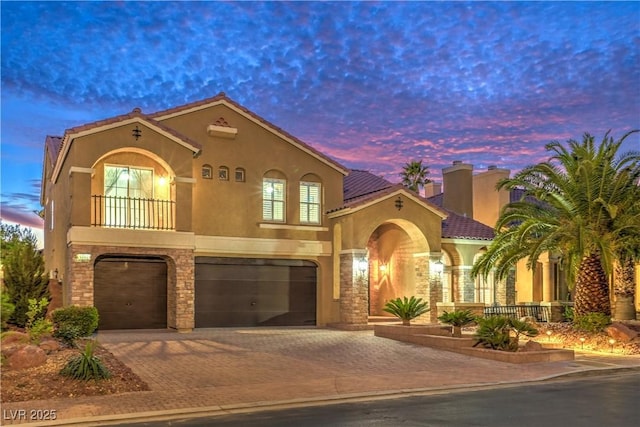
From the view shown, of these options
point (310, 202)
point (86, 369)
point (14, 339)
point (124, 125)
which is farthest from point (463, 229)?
point (86, 369)

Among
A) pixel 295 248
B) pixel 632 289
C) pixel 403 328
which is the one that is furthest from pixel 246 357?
pixel 632 289

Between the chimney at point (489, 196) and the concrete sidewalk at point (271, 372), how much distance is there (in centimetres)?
1585

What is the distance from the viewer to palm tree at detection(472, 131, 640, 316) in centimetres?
2108

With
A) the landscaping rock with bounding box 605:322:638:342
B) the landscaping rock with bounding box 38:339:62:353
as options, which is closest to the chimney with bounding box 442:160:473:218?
the landscaping rock with bounding box 605:322:638:342

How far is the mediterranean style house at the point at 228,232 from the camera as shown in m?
23.9

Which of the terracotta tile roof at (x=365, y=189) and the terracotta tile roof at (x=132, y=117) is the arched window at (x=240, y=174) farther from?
the terracotta tile roof at (x=365, y=189)

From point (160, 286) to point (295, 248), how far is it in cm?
574

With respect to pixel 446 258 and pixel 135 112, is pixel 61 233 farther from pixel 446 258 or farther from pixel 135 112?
pixel 446 258

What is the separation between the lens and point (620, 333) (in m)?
20.5

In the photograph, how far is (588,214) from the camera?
21578mm

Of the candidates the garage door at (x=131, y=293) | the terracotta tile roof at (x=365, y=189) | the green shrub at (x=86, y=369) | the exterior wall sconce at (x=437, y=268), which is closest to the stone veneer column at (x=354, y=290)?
the terracotta tile roof at (x=365, y=189)

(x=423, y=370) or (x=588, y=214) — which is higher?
(x=588, y=214)

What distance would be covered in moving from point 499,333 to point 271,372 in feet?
23.0

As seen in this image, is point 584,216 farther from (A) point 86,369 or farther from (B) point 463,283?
(A) point 86,369
